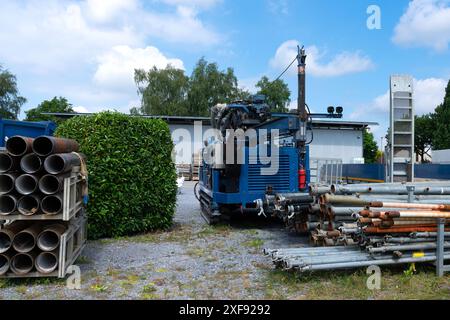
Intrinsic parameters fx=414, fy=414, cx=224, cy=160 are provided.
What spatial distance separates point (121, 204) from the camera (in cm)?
762

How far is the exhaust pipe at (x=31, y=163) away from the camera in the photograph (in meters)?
4.90

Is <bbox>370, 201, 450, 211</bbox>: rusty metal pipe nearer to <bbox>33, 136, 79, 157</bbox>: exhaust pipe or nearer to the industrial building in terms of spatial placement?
<bbox>33, 136, 79, 157</bbox>: exhaust pipe

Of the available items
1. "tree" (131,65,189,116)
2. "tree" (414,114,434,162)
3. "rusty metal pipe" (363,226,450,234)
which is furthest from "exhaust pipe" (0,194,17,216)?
"tree" (414,114,434,162)

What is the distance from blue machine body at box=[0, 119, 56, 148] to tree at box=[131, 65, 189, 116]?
32207 millimetres

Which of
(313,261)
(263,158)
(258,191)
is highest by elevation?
(263,158)

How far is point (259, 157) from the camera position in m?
8.62

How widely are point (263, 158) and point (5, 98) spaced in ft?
132

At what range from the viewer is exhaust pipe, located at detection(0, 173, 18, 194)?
4855 millimetres

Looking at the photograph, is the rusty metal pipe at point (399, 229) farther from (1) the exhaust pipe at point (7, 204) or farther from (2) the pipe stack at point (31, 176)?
(1) the exhaust pipe at point (7, 204)

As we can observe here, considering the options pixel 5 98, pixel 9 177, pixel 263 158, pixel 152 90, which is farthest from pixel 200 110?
pixel 9 177

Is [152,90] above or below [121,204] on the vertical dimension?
above

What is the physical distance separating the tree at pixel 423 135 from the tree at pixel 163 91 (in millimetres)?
29446

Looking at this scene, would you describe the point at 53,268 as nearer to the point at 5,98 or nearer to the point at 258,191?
the point at 258,191
